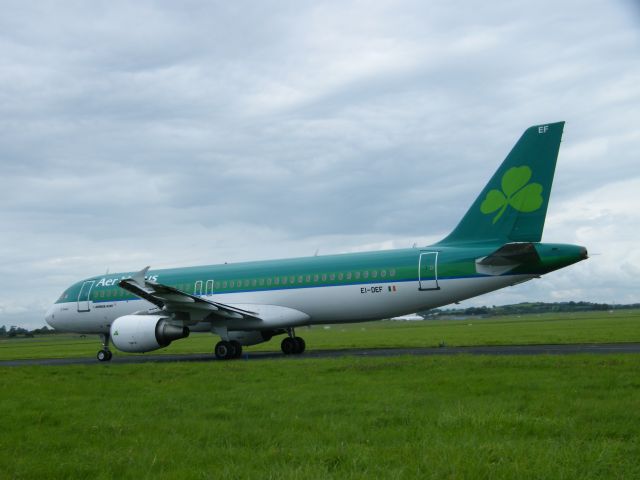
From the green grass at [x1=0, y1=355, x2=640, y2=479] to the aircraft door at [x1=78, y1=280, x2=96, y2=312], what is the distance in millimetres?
15154

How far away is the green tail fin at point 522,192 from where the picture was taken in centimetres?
2000

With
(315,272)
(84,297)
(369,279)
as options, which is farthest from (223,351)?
(84,297)

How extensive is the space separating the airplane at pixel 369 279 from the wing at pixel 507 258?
3 cm

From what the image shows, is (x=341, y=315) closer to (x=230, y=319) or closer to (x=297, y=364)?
(x=230, y=319)

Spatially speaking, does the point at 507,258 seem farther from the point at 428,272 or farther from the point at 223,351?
the point at 223,351

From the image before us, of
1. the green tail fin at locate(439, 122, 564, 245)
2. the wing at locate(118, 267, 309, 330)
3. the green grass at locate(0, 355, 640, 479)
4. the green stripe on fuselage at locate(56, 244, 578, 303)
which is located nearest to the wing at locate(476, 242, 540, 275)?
the green stripe on fuselage at locate(56, 244, 578, 303)

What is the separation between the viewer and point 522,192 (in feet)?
66.6

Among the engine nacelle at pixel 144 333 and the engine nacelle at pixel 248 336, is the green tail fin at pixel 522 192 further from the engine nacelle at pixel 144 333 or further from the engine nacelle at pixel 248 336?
the engine nacelle at pixel 144 333

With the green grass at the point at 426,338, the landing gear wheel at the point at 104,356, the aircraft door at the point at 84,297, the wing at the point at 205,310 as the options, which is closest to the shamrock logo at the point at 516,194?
the green grass at the point at 426,338

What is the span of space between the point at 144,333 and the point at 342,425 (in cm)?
1569

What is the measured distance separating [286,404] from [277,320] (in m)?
14.5

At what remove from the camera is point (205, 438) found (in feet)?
24.1

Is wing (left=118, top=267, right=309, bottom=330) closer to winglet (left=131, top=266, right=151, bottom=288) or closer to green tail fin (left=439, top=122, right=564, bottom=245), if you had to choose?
winglet (left=131, top=266, right=151, bottom=288)

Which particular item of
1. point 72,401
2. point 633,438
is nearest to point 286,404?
point 72,401
